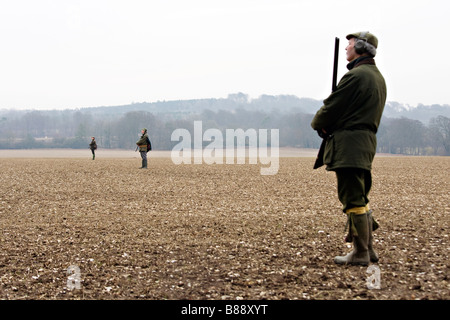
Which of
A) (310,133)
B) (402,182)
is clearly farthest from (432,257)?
(310,133)

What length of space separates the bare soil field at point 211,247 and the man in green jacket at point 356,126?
74cm

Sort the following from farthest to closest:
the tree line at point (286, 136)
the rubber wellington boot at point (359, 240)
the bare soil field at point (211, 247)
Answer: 1. the tree line at point (286, 136)
2. the rubber wellington boot at point (359, 240)
3. the bare soil field at point (211, 247)

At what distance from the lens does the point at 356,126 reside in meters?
4.86

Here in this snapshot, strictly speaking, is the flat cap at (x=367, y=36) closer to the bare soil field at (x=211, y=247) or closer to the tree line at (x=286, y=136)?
the bare soil field at (x=211, y=247)

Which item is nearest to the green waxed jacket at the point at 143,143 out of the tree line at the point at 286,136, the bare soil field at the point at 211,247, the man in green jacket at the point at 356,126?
the bare soil field at the point at 211,247

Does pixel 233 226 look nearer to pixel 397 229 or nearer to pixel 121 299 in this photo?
pixel 397 229

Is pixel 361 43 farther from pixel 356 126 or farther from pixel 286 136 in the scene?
pixel 286 136

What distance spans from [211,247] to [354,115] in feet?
9.16

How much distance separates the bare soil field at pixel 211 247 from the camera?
4539 millimetres

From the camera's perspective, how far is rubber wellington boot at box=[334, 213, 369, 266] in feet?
16.4

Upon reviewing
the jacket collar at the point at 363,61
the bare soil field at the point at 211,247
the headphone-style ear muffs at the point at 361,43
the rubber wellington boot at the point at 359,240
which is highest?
the headphone-style ear muffs at the point at 361,43
